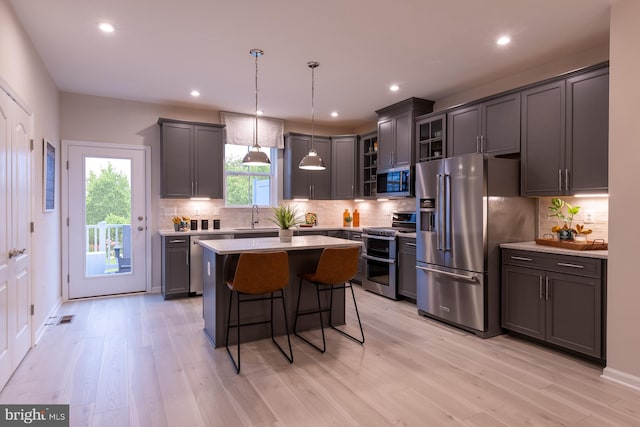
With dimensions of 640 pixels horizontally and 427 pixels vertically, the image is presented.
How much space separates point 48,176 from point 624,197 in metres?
5.40

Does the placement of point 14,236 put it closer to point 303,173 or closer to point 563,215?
point 303,173

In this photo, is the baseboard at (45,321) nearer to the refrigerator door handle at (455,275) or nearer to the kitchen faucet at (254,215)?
the kitchen faucet at (254,215)

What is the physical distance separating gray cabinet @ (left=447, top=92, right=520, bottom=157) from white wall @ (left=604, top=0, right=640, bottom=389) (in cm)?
108

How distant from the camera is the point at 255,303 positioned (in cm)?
358

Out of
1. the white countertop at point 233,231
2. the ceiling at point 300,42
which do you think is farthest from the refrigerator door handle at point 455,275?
the ceiling at point 300,42

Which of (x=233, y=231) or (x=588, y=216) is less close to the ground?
(x=588, y=216)

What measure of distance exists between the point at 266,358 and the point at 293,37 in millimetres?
2848

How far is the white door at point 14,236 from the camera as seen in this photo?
2605 millimetres

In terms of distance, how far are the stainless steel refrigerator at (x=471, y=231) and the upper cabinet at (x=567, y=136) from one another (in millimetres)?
238

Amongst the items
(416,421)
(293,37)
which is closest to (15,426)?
(416,421)

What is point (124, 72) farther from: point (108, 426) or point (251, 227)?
point (108, 426)

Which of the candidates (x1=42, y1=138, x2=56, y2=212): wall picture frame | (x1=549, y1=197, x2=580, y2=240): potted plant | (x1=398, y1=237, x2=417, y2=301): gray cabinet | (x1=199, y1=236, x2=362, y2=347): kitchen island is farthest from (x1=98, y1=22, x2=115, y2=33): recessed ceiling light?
(x1=549, y1=197, x2=580, y2=240): potted plant

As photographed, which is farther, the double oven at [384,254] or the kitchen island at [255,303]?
the double oven at [384,254]

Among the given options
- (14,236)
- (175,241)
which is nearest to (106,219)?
(175,241)
